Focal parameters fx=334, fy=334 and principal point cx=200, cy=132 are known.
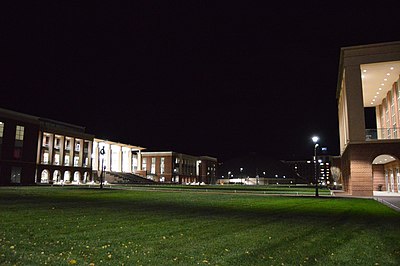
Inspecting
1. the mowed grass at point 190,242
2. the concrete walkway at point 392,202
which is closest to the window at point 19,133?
the mowed grass at point 190,242

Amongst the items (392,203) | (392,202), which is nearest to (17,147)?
(392,202)

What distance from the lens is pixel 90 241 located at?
9.16 metres

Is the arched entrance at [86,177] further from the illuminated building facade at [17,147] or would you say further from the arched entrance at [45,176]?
the illuminated building facade at [17,147]

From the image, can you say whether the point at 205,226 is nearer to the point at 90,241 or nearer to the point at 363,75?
the point at 90,241

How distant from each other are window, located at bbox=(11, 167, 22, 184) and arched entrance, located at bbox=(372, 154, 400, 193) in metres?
63.7

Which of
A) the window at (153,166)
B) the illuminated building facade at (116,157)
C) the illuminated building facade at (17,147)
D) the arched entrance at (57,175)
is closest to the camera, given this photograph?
the illuminated building facade at (17,147)

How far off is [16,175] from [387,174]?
68015 mm

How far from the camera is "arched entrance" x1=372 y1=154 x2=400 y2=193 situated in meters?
43.6

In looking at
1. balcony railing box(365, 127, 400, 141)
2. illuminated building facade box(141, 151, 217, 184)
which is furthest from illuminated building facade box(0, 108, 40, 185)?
illuminated building facade box(141, 151, 217, 184)

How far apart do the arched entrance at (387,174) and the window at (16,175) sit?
209 feet

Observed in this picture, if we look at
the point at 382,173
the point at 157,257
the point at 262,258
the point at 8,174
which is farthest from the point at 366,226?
Result: the point at 8,174

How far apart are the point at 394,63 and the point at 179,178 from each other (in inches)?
4292

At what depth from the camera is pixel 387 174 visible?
172 ft

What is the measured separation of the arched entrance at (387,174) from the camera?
43625mm
